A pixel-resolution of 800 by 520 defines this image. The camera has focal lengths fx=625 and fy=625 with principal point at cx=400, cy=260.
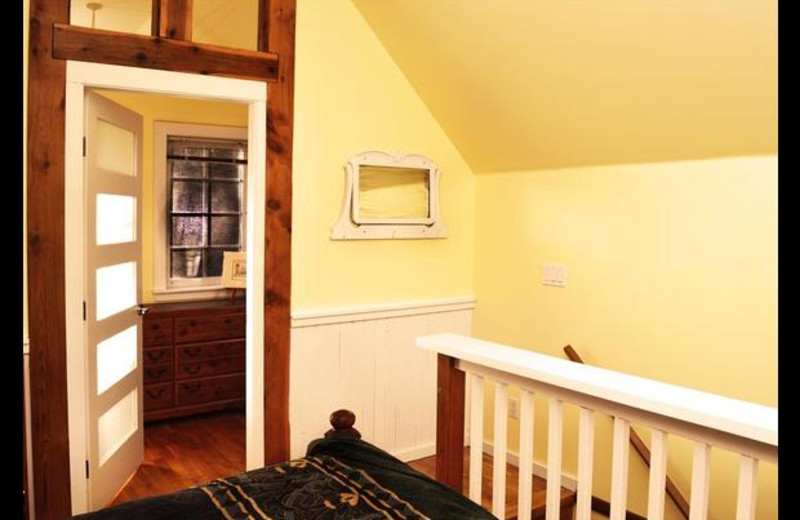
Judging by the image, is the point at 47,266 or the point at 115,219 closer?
the point at 47,266

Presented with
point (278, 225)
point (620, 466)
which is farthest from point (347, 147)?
point (620, 466)

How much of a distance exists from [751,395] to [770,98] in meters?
1.23

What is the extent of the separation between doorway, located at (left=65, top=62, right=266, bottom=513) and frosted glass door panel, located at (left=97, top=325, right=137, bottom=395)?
11cm

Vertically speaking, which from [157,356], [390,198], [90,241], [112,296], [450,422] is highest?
[390,198]

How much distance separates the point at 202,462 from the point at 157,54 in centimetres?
244

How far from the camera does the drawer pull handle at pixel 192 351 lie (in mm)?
4520

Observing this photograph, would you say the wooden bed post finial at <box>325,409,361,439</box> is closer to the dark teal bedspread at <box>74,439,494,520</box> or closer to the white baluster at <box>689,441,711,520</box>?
the dark teal bedspread at <box>74,439,494,520</box>

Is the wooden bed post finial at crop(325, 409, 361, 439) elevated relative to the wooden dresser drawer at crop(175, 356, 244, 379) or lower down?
elevated

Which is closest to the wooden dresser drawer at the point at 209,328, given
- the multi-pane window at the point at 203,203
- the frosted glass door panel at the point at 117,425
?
the multi-pane window at the point at 203,203

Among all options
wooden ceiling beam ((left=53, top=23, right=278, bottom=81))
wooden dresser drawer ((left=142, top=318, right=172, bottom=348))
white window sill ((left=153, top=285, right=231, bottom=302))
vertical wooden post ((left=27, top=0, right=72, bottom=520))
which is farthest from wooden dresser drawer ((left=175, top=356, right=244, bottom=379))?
wooden ceiling beam ((left=53, top=23, right=278, bottom=81))

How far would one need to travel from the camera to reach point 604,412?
1479 millimetres

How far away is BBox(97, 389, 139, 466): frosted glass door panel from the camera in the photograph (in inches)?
125

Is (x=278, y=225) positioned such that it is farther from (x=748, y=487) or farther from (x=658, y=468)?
(x=748, y=487)

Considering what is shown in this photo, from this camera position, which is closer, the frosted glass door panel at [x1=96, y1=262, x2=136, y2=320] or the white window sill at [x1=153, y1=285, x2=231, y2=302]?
the frosted glass door panel at [x1=96, y1=262, x2=136, y2=320]
